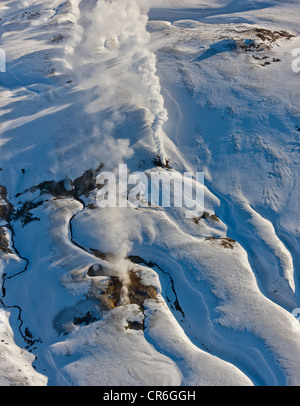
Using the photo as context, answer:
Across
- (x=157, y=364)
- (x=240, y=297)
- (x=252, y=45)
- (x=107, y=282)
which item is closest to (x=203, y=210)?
(x=240, y=297)

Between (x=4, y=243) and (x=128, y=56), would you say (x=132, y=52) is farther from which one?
(x=4, y=243)

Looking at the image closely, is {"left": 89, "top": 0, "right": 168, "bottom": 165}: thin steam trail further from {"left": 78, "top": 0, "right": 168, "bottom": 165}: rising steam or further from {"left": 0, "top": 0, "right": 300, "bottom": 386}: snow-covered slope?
{"left": 0, "top": 0, "right": 300, "bottom": 386}: snow-covered slope

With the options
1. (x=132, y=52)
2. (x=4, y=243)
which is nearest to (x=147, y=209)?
(x=4, y=243)

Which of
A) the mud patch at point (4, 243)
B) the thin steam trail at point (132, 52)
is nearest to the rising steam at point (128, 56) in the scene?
the thin steam trail at point (132, 52)

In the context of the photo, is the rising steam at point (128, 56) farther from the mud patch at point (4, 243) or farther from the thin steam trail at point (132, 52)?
the mud patch at point (4, 243)

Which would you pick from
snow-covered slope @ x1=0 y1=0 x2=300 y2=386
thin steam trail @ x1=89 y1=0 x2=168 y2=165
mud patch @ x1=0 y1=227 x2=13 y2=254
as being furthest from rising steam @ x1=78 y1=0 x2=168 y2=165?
mud patch @ x1=0 y1=227 x2=13 y2=254

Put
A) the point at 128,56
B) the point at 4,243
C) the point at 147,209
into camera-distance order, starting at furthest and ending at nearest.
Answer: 1. the point at 128,56
2. the point at 147,209
3. the point at 4,243
